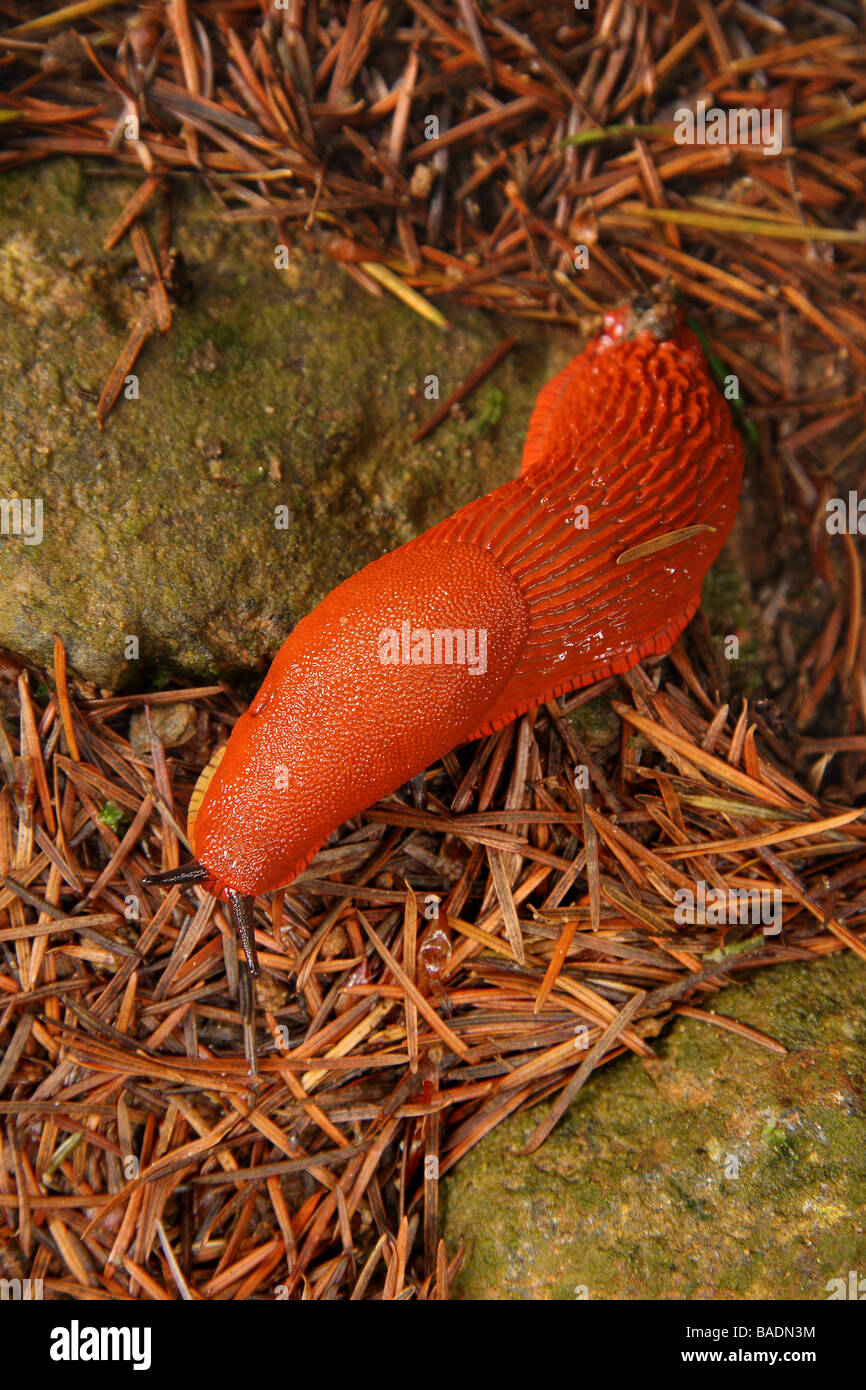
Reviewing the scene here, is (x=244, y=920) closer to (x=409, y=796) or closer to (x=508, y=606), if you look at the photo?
(x=409, y=796)

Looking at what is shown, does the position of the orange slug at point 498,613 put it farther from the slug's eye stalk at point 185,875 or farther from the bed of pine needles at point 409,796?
the bed of pine needles at point 409,796

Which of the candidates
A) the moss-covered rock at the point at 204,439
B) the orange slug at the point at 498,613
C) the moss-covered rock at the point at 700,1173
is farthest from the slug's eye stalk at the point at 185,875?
the moss-covered rock at the point at 700,1173

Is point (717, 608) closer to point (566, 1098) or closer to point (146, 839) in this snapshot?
point (566, 1098)

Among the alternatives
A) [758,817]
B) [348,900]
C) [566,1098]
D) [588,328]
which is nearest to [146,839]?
[348,900]

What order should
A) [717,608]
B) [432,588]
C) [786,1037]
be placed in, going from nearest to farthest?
[432,588], [786,1037], [717,608]

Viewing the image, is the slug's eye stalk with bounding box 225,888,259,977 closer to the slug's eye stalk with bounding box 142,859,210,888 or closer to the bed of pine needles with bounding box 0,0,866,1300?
the slug's eye stalk with bounding box 142,859,210,888

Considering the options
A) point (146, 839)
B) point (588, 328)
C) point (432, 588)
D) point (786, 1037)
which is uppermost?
point (588, 328)
